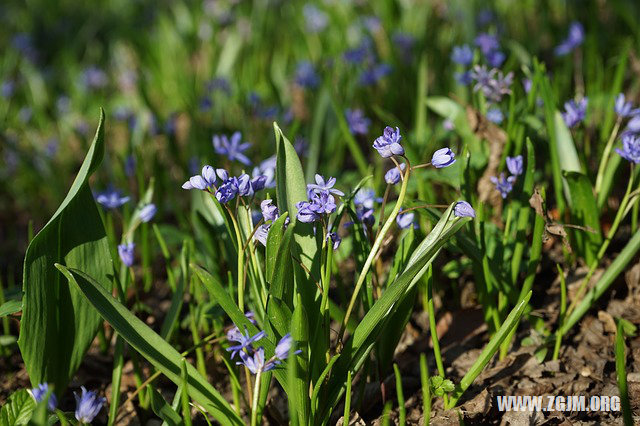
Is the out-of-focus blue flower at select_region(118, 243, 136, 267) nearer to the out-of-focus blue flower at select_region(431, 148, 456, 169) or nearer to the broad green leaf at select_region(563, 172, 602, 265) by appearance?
the out-of-focus blue flower at select_region(431, 148, 456, 169)

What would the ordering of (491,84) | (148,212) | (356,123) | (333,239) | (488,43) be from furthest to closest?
(356,123), (488,43), (491,84), (148,212), (333,239)

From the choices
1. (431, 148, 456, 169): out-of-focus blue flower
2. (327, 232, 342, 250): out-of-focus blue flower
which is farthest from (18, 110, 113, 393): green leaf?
(431, 148, 456, 169): out-of-focus blue flower

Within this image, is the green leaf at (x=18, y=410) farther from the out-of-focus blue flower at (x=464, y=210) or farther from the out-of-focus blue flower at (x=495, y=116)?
the out-of-focus blue flower at (x=495, y=116)

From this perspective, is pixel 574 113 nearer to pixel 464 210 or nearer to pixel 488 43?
pixel 488 43

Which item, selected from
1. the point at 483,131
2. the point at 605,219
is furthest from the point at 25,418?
the point at 605,219

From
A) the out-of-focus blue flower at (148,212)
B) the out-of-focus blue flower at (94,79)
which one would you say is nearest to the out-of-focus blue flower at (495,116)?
the out-of-focus blue flower at (148,212)

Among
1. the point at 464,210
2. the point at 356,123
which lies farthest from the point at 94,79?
the point at 464,210
